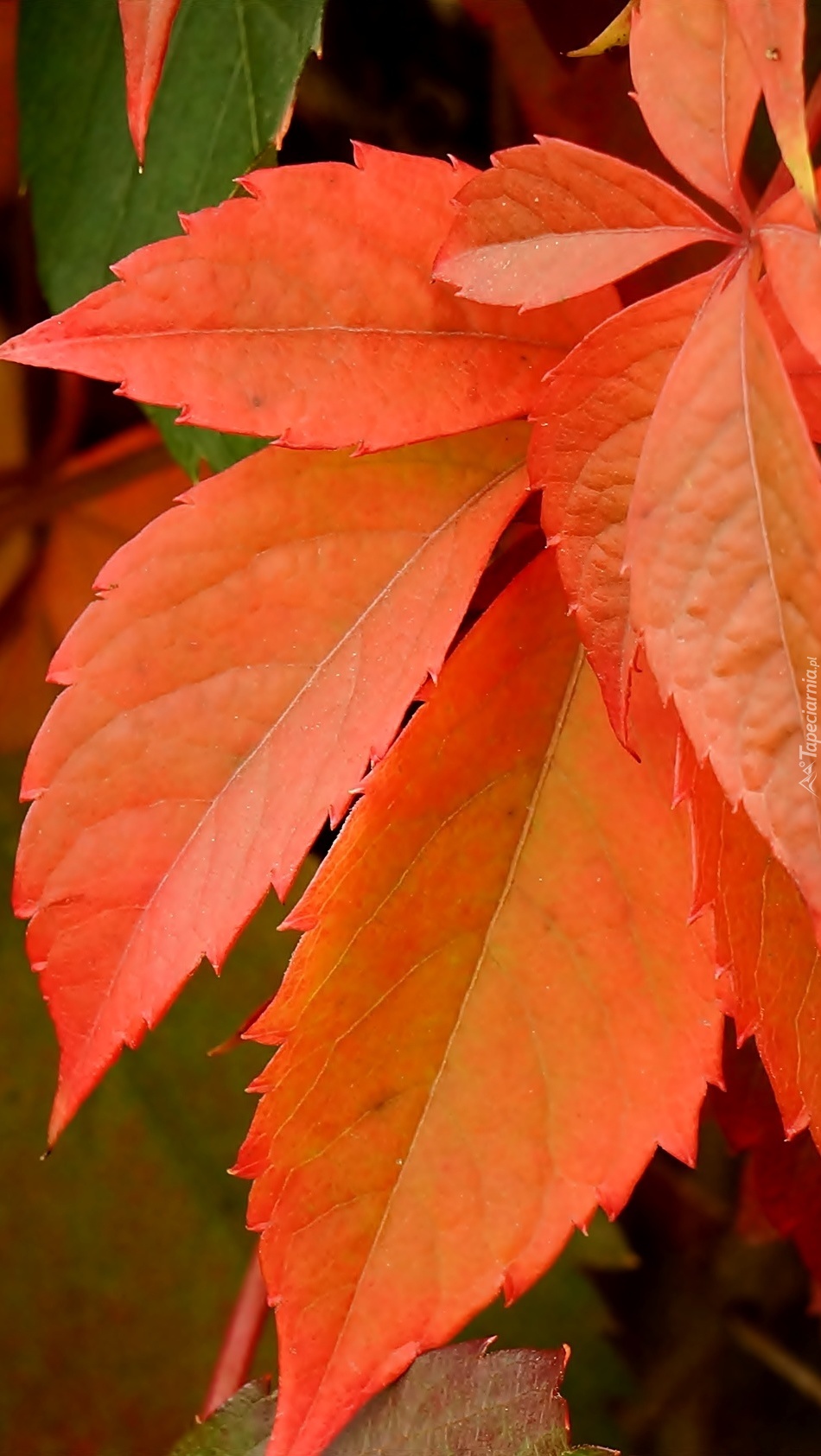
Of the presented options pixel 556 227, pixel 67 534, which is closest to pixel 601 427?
pixel 556 227

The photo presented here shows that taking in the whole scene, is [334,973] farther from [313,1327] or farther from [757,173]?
[757,173]

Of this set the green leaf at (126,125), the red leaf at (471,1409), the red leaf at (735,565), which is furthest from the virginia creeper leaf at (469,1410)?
the green leaf at (126,125)

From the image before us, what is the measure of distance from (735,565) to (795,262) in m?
0.08

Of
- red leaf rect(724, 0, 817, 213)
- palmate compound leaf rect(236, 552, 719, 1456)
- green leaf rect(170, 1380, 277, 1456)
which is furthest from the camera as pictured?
green leaf rect(170, 1380, 277, 1456)

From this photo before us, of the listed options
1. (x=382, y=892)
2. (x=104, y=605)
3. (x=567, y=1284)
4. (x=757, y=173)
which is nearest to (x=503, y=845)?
(x=382, y=892)

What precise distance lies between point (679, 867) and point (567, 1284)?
23.0 inches

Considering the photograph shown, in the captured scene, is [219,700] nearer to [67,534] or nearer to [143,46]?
[143,46]

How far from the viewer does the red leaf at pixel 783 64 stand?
0.91ft

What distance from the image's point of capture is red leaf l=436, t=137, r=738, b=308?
333 millimetres

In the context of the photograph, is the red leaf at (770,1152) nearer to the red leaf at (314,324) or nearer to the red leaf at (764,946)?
the red leaf at (764,946)

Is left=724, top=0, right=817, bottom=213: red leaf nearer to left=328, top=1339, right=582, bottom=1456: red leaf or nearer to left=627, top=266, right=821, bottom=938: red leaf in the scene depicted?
left=627, top=266, right=821, bottom=938: red leaf

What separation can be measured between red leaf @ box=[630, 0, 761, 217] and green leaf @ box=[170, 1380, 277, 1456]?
0.48m

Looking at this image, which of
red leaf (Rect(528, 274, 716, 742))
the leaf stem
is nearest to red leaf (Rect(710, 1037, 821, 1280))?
red leaf (Rect(528, 274, 716, 742))

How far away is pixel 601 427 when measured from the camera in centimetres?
34
